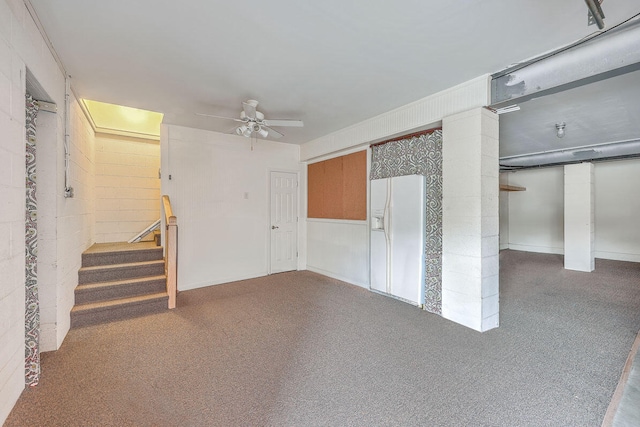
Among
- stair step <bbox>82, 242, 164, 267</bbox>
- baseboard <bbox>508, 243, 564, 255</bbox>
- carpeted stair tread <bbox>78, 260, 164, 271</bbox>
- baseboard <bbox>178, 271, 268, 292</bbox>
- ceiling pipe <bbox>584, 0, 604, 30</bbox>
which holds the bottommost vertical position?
baseboard <bbox>178, 271, 268, 292</bbox>

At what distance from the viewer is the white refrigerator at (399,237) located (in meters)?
3.77

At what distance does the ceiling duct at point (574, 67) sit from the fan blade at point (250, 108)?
2642 mm

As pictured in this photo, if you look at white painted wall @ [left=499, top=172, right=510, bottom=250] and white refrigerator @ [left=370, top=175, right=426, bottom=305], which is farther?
white painted wall @ [left=499, top=172, right=510, bottom=250]

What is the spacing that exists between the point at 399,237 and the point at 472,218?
1129mm

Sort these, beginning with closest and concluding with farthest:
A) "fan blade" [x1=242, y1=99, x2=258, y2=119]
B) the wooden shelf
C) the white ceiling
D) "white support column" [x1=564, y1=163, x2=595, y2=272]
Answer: the white ceiling
"fan blade" [x1=242, y1=99, x2=258, y2=119]
"white support column" [x1=564, y1=163, x2=595, y2=272]
the wooden shelf

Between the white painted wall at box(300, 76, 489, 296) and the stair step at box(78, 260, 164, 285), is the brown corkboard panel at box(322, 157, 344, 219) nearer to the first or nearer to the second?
the white painted wall at box(300, 76, 489, 296)

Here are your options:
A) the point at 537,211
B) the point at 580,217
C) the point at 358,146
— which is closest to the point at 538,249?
the point at 537,211

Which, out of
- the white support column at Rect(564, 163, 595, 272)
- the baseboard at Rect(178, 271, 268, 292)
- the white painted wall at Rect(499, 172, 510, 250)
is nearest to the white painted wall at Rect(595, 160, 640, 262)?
the white support column at Rect(564, 163, 595, 272)

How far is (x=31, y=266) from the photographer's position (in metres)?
2.26

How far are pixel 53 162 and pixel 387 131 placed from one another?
12.7ft

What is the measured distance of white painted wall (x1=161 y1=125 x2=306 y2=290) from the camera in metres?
4.68

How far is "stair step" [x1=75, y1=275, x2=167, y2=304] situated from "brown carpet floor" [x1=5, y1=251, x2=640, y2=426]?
45 centimetres

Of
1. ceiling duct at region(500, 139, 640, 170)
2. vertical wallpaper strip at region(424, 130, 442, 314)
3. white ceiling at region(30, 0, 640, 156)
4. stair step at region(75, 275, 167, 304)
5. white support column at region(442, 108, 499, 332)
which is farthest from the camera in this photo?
ceiling duct at region(500, 139, 640, 170)

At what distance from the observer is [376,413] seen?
1847 mm
